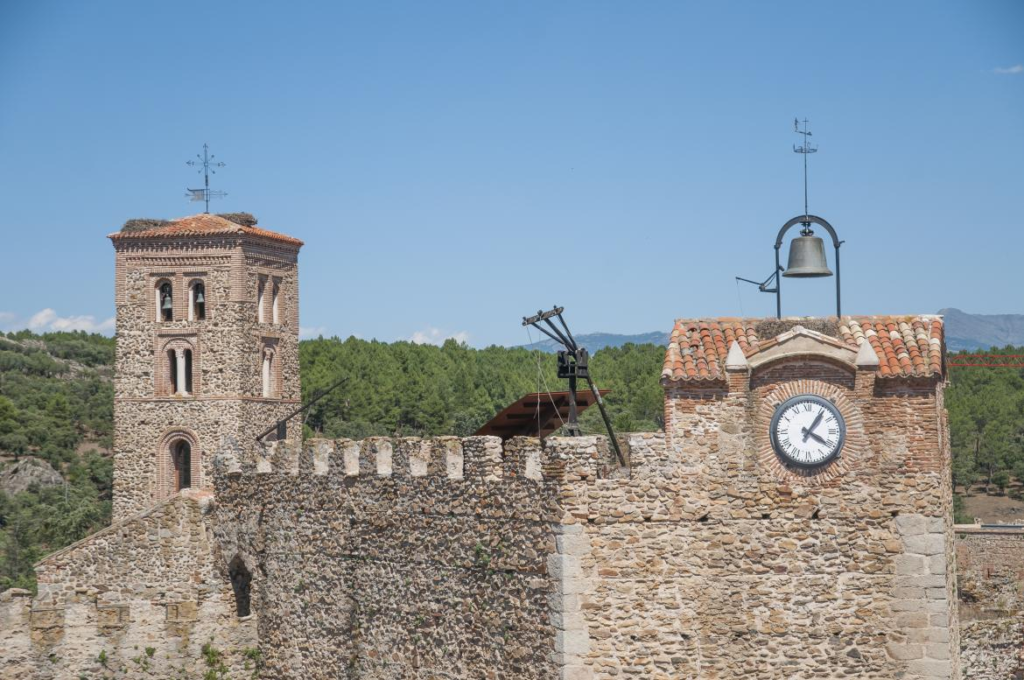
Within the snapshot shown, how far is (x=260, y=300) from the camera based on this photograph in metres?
44.3

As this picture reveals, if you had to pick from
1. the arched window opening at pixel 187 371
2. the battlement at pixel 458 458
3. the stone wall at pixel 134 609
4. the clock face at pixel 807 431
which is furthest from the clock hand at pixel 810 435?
the arched window opening at pixel 187 371

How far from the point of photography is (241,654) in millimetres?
28797

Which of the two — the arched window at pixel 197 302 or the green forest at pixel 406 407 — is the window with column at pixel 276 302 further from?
the green forest at pixel 406 407

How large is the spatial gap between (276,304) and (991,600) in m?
23.9

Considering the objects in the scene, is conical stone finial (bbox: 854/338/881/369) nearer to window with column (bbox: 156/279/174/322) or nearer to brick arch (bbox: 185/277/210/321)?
brick arch (bbox: 185/277/210/321)

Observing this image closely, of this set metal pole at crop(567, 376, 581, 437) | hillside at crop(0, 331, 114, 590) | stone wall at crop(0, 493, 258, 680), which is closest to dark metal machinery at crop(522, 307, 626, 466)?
metal pole at crop(567, 376, 581, 437)

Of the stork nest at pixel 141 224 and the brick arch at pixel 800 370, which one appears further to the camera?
the stork nest at pixel 141 224

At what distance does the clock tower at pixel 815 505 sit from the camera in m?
19.6

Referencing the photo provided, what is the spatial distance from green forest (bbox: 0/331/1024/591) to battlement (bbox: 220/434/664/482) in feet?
115

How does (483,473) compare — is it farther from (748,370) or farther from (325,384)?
(325,384)

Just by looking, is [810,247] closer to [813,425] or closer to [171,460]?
[813,425]

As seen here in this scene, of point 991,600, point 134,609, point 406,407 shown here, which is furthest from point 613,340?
point 134,609

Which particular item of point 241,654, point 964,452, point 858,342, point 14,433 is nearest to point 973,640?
point 241,654

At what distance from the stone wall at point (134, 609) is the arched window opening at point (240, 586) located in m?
0.12
